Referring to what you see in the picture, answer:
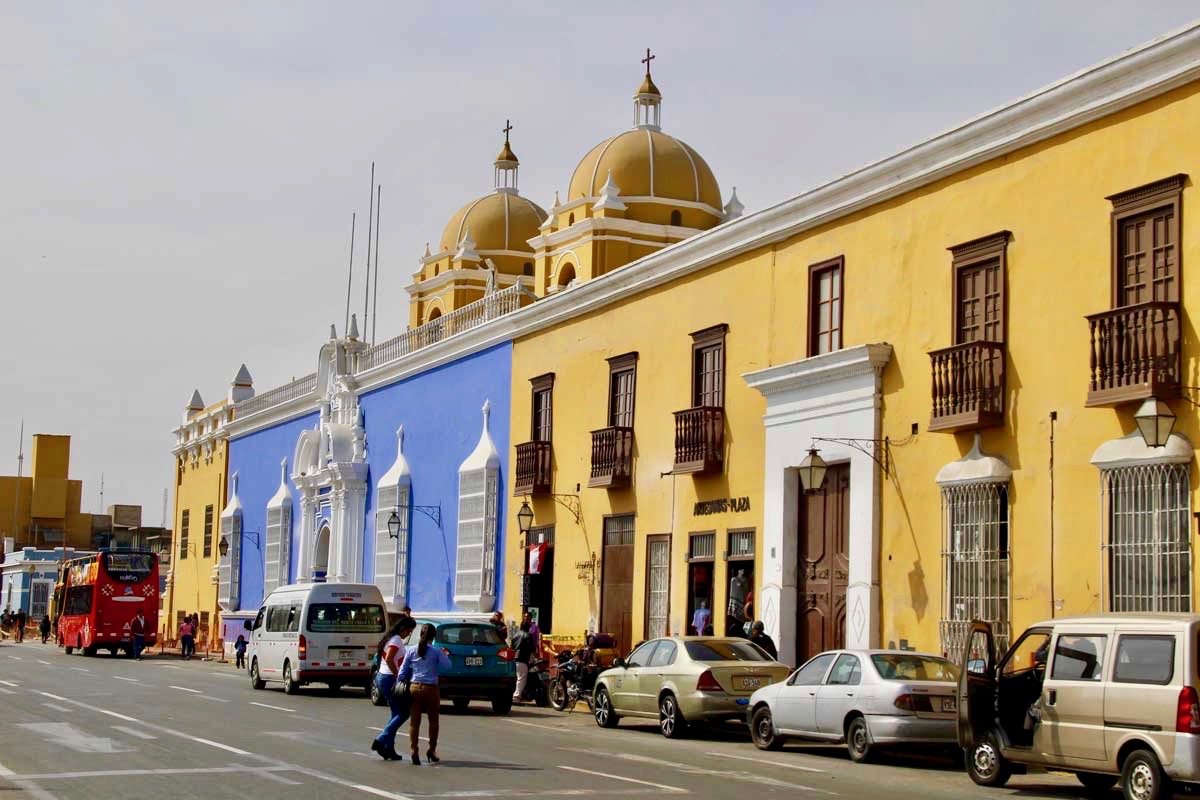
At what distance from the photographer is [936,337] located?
22.2m

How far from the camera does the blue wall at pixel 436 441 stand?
36.9m

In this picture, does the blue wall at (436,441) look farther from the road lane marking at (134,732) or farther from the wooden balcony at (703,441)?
the road lane marking at (134,732)

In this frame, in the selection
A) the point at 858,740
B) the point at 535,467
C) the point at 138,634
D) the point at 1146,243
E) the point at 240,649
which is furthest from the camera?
the point at 138,634

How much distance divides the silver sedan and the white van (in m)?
12.3

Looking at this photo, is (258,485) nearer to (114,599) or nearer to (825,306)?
(114,599)

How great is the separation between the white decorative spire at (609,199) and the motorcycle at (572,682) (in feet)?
55.8

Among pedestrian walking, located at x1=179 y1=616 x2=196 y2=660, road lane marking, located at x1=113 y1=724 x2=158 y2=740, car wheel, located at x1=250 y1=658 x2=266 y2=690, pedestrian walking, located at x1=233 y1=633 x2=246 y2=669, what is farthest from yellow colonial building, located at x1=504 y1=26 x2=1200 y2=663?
pedestrian walking, located at x1=179 y1=616 x2=196 y2=660

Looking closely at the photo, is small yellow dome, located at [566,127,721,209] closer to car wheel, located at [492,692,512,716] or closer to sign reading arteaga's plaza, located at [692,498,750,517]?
sign reading arteaga's plaza, located at [692,498,750,517]

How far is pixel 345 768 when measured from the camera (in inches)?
620

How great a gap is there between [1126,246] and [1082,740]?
716 cm

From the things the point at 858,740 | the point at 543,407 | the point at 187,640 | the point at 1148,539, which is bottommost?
the point at 187,640

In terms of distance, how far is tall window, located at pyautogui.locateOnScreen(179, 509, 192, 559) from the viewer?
64875 millimetres

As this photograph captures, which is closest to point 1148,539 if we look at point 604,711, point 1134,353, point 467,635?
point 1134,353

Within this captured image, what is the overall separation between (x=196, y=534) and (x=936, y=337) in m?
46.1
